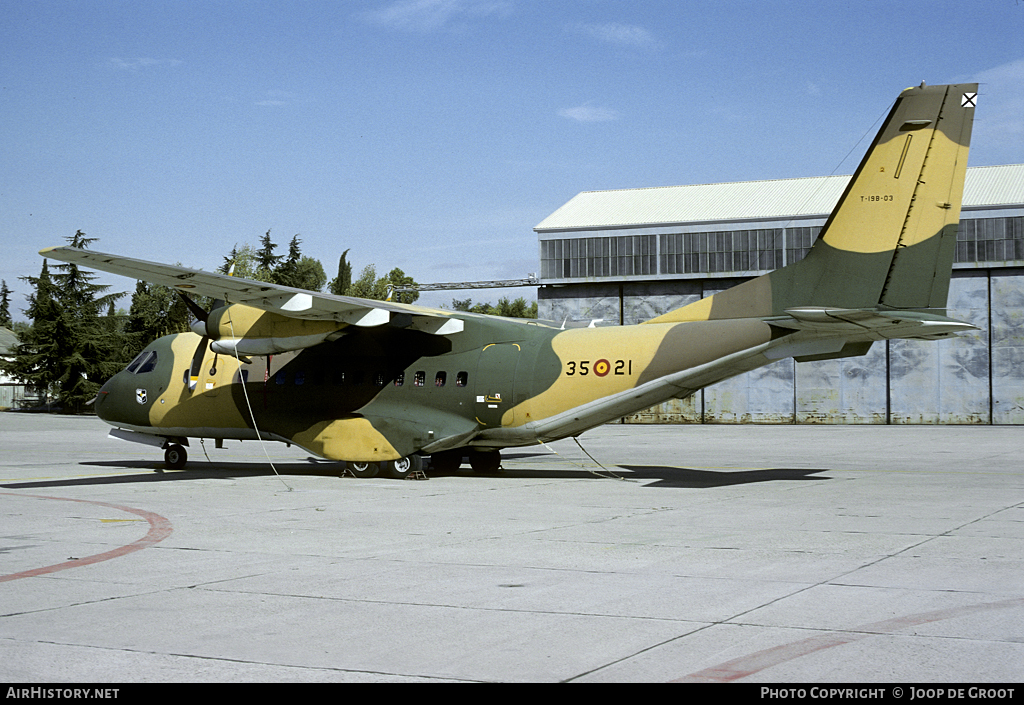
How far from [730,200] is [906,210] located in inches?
1540

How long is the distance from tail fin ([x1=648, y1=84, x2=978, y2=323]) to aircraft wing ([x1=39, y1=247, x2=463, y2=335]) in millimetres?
7740

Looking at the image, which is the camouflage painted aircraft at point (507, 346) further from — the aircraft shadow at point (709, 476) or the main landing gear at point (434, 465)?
the aircraft shadow at point (709, 476)

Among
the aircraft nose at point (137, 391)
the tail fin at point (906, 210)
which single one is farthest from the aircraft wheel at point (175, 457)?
the tail fin at point (906, 210)

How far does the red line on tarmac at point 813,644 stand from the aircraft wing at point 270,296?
12.5 metres

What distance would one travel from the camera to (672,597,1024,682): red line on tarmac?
5.72m

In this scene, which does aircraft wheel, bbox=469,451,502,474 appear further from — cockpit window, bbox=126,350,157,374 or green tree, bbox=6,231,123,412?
green tree, bbox=6,231,123,412

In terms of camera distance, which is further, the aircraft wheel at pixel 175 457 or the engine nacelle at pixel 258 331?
the aircraft wheel at pixel 175 457

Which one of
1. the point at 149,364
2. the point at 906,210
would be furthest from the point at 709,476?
the point at 149,364

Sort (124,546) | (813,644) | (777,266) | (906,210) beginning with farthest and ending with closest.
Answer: (777,266), (906,210), (124,546), (813,644)

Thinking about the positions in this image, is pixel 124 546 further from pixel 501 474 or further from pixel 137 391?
pixel 137 391

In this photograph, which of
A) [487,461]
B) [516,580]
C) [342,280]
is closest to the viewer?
[516,580]

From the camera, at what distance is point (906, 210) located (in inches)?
635

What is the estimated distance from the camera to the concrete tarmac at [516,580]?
6.04 m
